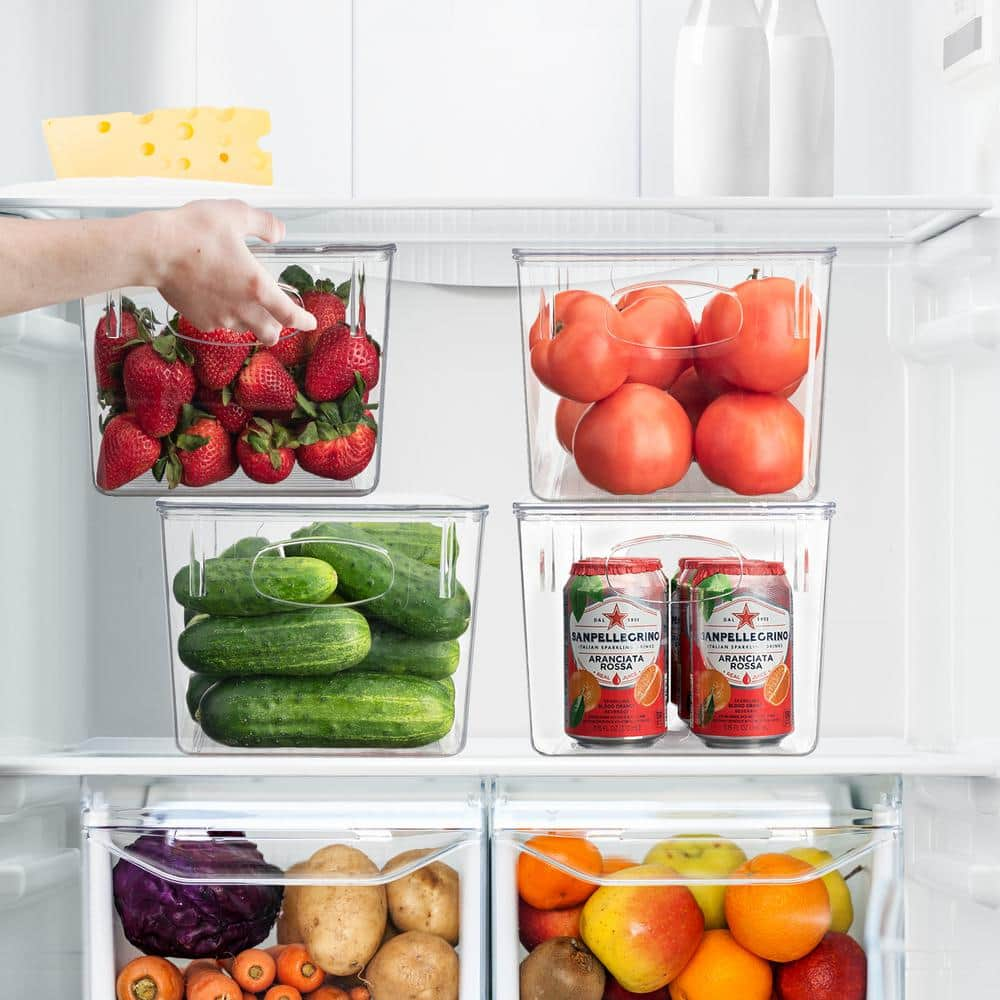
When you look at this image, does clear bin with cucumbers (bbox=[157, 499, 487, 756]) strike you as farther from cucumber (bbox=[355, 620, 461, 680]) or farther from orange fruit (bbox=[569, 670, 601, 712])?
orange fruit (bbox=[569, 670, 601, 712])

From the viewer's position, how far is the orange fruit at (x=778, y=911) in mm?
1092

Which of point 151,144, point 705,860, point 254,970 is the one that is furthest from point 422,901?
point 151,144

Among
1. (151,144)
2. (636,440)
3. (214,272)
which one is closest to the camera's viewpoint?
(214,272)

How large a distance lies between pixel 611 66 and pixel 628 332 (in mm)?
431

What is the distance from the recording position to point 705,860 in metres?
1.12

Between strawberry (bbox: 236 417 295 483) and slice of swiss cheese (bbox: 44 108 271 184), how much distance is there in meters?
0.27

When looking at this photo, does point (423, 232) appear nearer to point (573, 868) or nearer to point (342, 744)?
point (342, 744)

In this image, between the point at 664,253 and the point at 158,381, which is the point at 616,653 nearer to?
the point at 664,253

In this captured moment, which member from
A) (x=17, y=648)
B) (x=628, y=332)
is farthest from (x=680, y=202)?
(x=17, y=648)

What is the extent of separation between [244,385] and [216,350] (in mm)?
39

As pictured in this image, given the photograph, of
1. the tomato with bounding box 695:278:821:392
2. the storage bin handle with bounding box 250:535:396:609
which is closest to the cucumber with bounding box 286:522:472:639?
the storage bin handle with bounding box 250:535:396:609

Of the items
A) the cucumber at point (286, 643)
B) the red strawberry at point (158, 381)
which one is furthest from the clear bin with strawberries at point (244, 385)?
the cucumber at point (286, 643)

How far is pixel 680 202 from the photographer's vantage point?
3.51 ft

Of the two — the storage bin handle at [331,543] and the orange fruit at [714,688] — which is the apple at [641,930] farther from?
the storage bin handle at [331,543]
